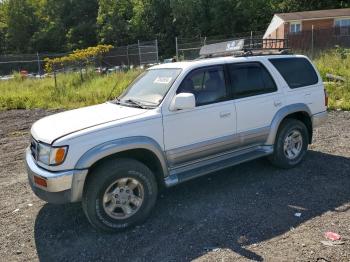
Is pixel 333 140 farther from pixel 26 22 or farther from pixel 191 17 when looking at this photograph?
pixel 26 22

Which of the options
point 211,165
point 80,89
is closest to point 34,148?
point 211,165

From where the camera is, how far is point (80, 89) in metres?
16.0

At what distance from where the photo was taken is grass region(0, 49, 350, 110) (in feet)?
39.5

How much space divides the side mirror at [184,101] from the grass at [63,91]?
9.12m

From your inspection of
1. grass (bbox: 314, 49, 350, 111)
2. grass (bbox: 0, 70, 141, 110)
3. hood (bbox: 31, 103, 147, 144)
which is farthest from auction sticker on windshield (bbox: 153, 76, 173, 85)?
grass (bbox: 0, 70, 141, 110)

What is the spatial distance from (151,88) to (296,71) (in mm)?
2336

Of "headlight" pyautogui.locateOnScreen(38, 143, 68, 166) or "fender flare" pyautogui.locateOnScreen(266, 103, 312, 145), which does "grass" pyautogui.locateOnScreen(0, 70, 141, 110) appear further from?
"headlight" pyautogui.locateOnScreen(38, 143, 68, 166)

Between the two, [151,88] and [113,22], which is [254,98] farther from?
[113,22]

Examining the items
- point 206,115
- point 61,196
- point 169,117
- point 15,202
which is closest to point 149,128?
point 169,117

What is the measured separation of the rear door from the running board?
0.51 feet

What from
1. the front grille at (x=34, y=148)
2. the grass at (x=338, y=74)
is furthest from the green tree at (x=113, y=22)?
the front grille at (x=34, y=148)

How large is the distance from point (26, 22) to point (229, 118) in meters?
52.4

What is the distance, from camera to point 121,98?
554cm

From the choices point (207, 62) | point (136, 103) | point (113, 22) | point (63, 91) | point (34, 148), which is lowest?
point (63, 91)
